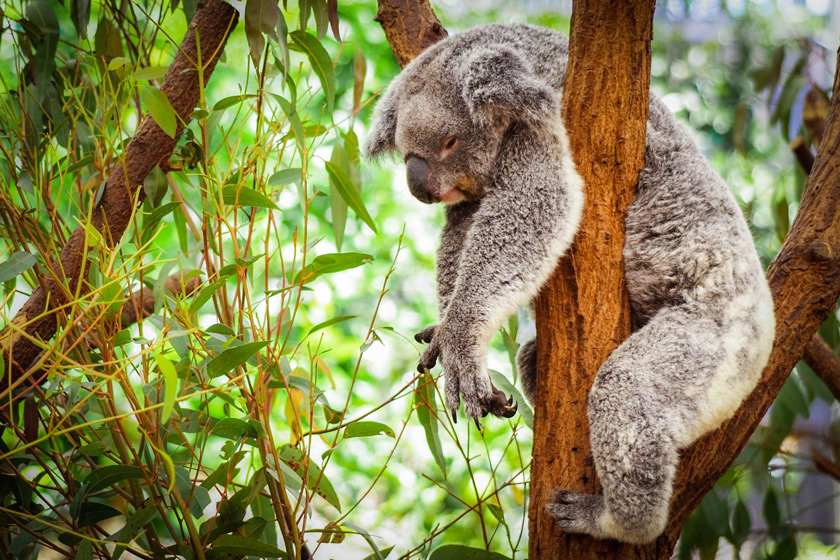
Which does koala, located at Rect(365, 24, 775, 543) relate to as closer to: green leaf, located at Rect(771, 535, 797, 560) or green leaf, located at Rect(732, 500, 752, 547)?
green leaf, located at Rect(732, 500, 752, 547)

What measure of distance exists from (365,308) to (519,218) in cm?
292

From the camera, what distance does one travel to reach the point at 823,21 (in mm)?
4133

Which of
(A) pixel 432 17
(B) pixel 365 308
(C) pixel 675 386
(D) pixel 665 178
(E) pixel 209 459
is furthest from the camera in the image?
(B) pixel 365 308

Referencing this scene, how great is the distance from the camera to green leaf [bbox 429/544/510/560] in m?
1.64

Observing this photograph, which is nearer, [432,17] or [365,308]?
[432,17]

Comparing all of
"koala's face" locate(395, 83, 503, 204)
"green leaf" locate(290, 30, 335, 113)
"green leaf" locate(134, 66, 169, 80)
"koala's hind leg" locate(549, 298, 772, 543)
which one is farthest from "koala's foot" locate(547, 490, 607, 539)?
"green leaf" locate(134, 66, 169, 80)

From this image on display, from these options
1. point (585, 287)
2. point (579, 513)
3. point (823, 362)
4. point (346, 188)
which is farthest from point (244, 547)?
point (823, 362)

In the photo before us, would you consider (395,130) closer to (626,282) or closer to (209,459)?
(626,282)

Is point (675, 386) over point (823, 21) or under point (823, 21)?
under

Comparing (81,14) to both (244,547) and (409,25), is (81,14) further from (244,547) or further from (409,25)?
(244,547)

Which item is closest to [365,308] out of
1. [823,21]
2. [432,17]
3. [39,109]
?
[432,17]

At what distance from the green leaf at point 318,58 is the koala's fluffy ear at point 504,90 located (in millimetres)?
347

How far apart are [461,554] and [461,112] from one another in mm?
1121

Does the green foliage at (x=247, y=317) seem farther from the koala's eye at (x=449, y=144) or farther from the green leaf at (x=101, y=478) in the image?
the koala's eye at (x=449, y=144)
